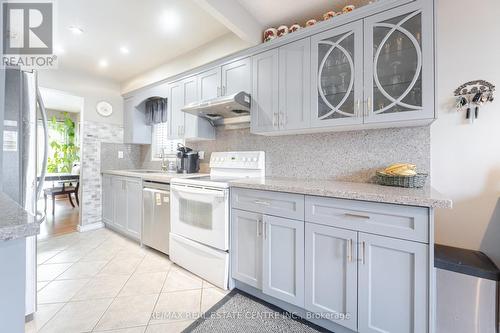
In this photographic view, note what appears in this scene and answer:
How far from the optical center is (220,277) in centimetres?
192

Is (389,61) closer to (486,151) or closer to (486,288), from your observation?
(486,151)

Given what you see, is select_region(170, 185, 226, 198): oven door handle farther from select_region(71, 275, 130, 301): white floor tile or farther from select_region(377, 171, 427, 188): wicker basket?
select_region(377, 171, 427, 188): wicker basket

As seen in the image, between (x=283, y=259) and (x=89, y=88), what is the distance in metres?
3.97

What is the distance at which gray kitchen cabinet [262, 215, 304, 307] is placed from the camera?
1517mm

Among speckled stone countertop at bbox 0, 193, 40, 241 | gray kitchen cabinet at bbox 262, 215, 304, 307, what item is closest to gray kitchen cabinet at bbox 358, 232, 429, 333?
gray kitchen cabinet at bbox 262, 215, 304, 307

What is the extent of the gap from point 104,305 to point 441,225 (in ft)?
8.87

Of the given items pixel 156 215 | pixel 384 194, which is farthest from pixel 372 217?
pixel 156 215

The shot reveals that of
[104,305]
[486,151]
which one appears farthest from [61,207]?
[486,151]

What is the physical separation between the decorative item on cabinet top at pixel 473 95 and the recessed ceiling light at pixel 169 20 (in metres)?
2.49

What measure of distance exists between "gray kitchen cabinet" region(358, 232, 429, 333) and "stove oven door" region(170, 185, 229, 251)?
3.52ft

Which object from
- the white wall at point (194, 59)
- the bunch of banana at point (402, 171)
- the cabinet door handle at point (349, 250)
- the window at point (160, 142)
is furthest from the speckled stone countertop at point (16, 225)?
the window at point (160, 142)

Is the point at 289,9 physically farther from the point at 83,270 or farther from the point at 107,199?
the point at 107,199

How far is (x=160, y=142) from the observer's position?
3.81 m

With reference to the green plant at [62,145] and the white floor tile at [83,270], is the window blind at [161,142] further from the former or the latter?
the green plant at [62,145]
